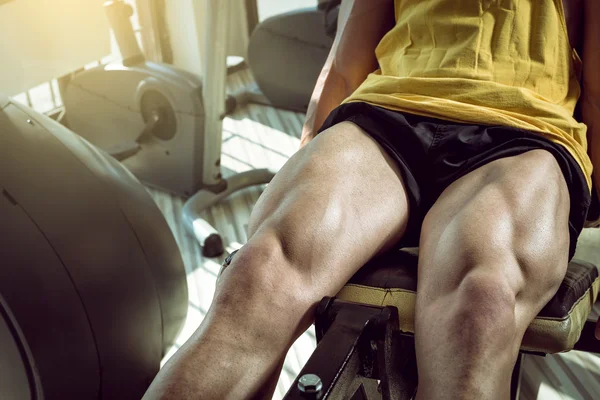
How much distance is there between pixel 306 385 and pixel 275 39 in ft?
7.19

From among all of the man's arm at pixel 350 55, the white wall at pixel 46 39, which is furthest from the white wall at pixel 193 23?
the man's arm at pixel 350 55

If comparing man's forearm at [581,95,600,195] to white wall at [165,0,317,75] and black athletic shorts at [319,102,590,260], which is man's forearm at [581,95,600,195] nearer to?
black athletic shorts at [319,102,590,260]

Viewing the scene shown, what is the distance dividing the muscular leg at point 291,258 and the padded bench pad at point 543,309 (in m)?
0.03

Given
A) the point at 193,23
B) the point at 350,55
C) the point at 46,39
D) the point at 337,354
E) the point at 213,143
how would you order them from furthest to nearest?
the point at 193,23, the point at 213,143, the point at 46,39, the point at 350,55, the point at 337,354

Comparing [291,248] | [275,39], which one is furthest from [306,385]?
[275,39]

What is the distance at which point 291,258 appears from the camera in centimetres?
89

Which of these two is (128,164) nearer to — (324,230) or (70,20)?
(70,20)

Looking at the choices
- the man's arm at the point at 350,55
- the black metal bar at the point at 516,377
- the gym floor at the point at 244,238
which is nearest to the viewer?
the black metal bar at the point at 516,377

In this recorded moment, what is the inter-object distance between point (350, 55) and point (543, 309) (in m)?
0.60

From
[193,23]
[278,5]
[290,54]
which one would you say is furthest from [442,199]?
[278,5]

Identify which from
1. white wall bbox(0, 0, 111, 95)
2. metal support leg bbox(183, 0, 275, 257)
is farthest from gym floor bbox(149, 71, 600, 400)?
white wall bbox(0, 0, 111, 95)

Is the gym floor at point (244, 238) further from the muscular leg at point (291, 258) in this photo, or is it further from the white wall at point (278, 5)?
the muscular leg at point (291, 258)

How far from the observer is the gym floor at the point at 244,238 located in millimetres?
1485

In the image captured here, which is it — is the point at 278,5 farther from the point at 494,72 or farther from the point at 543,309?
the point at 543,309
